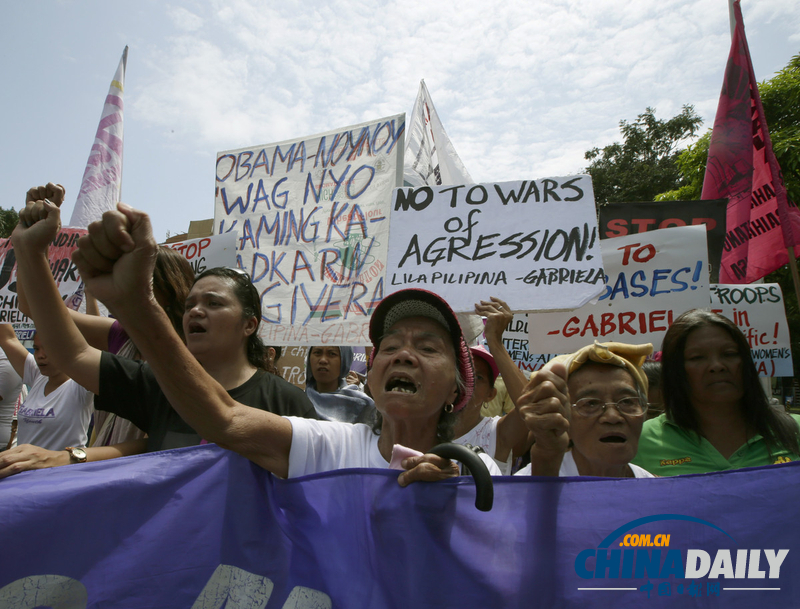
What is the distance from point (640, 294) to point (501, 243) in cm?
126

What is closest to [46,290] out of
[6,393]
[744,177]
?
[6,393]

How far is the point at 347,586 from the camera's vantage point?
1.29 metres

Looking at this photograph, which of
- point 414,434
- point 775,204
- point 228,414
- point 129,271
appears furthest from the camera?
point 775,204

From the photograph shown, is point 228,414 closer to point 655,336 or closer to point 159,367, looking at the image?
point 159,367

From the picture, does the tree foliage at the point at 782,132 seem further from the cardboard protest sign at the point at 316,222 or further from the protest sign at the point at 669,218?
the cardboard protest sign at the point at 316,222

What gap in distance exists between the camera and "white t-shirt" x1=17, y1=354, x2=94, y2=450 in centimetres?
307

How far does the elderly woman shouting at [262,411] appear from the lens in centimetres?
112

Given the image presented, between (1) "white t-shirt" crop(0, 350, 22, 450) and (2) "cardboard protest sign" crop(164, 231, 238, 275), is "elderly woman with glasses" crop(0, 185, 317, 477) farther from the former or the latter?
(1) "white t-shirt" crop(0, 350, 22, 450)

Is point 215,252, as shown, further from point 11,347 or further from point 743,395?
point 743,395

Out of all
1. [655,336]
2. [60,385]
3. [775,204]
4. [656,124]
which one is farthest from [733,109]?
[656,124]

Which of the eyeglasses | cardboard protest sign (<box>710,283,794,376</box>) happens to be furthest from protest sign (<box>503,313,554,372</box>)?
the eyeglasses

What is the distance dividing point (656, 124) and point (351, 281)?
25666 millimetres

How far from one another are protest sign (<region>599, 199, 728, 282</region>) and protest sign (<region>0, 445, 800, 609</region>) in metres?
3.36

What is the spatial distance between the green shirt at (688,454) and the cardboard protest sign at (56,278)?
3.78 meters
